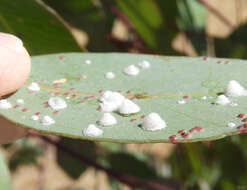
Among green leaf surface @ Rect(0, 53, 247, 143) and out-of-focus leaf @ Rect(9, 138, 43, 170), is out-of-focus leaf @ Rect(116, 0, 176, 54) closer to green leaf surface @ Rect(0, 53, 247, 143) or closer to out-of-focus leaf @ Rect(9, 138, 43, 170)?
green leaf surface @ Rect(0, 53, 247, 143)

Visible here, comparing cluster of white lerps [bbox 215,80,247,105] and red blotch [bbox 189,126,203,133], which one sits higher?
cluster of white lerps [bbox 215,80,247,105]

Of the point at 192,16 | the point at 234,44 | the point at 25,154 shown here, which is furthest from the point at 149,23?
the point at 25,154

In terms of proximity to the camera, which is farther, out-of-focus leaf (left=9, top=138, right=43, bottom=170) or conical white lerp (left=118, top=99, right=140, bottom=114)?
out-of-focus leaf (left=9, top=138, right=43, bottom=170)

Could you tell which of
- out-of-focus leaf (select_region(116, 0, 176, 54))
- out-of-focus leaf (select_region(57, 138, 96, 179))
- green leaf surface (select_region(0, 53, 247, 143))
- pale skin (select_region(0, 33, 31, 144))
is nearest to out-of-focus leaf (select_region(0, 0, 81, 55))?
green leaf surface (select_region(0, 53, 247, 143))

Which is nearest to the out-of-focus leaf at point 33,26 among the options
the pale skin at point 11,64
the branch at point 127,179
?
the pale skin at point 11,64

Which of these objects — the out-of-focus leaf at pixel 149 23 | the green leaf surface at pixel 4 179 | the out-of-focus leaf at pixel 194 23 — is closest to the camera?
the green leaf surface at pixel 4 179

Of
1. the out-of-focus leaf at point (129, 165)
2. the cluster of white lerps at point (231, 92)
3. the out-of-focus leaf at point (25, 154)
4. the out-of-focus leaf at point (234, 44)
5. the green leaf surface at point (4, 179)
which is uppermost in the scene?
the cluster of white lerps at point (231, 92)

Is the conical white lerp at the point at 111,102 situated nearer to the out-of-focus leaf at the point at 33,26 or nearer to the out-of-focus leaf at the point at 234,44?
the out-of-focus leaf at the point at 33,26
